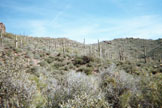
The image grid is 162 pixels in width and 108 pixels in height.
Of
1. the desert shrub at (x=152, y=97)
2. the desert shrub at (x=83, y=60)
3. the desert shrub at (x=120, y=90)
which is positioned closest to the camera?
the desert shrub at (x=152, y=97)

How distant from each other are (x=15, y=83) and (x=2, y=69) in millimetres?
1623

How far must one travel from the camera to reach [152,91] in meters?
4.65

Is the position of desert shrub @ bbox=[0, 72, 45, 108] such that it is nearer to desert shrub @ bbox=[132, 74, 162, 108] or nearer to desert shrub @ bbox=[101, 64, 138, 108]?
desert shrub @ bbox=[101, 64, 138, 108]

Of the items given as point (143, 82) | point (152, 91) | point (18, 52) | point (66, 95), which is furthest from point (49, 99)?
point (18, 52)

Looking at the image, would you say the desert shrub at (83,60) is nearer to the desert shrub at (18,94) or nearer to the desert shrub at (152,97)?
the desert shrub at (18,94)

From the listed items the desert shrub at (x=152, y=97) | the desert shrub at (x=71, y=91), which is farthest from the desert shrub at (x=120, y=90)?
the desert shrub at (x=71, y=91)

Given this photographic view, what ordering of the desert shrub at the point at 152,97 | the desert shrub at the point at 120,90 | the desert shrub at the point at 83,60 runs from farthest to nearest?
the desert shrub at the point at 83,60 < the desert shrub at the point at 120,90 < the desert shrub at the point at 152,97

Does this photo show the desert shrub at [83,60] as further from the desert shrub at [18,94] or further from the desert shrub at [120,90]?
the desert shrub at [18,94]

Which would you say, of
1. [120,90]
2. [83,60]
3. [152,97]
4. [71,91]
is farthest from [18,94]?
[83,60]

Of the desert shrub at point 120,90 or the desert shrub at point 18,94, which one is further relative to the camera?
the desert shrub at point 120,90

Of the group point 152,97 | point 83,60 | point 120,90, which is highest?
point 83,60

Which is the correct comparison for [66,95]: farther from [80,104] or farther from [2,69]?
[2,69]

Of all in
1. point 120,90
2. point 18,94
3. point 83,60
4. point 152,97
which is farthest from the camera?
point 83,60

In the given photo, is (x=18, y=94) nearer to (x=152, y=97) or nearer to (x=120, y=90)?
(x=120, y=90)
